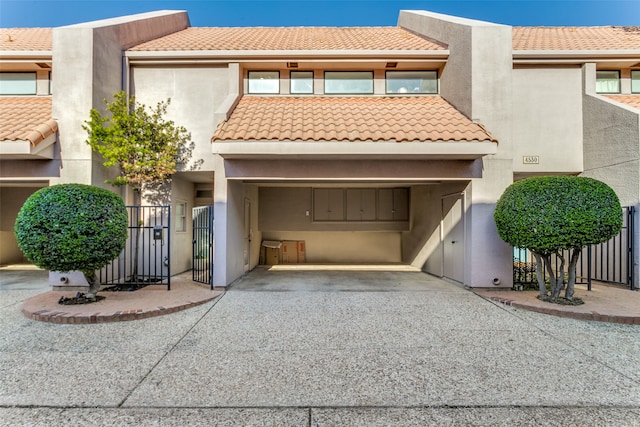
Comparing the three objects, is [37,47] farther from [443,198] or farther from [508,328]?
[508,328]

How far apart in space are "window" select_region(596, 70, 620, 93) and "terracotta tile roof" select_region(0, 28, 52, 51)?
1611cm

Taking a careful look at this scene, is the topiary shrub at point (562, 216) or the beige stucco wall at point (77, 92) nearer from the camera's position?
the topiary shrub at point (562, 216)

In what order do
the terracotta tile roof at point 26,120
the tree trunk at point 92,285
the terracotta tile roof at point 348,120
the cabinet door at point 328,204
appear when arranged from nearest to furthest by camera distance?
the tree trunk at point 92,285 < the terracotta tile roof at point 26,120 < the terracotta tile roof at point 348,120 < the cabinet door at point 328,204

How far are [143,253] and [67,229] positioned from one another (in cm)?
266

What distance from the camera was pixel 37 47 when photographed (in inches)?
389

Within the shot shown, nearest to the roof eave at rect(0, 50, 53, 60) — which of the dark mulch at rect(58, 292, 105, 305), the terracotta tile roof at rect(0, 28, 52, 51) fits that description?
the terracotta tile roof at rect(0, 28, 52, 51)

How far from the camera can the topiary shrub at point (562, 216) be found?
6.12m

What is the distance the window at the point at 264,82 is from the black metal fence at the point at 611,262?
8240 mm

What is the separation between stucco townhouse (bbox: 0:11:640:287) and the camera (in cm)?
795

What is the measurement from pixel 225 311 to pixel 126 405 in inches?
124

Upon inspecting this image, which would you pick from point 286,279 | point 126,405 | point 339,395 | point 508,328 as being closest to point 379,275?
point 286,279

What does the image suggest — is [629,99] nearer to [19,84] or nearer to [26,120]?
[26,120]

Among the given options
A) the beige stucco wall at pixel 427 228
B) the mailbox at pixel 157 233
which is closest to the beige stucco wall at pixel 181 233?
the mailbox at pixel 157 233

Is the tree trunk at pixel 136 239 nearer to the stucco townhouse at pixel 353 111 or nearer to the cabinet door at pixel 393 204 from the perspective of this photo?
the stucco townhouse at pixel 353 111
